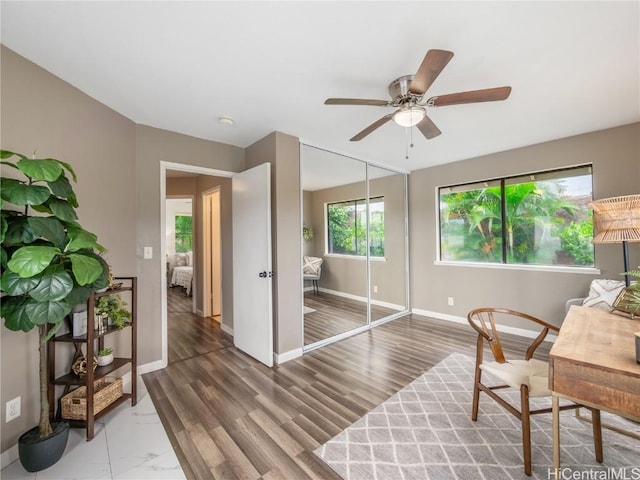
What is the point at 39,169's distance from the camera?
50.0 inches

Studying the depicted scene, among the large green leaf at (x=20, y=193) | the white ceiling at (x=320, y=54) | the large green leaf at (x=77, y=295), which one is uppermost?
the white ceiling at (x=320, y=54)

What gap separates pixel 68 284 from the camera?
4.27 feet

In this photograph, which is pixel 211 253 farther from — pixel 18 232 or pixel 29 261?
pixel 29 261

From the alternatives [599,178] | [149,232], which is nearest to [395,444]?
[149,232]

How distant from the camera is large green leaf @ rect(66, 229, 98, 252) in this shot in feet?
4.49

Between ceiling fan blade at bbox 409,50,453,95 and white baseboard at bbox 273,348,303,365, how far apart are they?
2630mm

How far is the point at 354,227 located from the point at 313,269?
0.93m

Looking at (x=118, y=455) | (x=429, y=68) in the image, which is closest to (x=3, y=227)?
(x=118, y=455)

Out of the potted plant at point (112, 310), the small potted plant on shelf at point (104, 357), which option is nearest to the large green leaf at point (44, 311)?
the potted plant at point (112, 310)

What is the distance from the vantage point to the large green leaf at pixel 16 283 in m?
1.21

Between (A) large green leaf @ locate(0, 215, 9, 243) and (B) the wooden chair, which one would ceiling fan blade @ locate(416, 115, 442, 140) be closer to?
(B) the wooden chair

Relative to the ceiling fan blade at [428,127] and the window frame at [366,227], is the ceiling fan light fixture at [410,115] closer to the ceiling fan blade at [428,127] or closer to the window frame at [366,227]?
the ceiling fan blade at [428,127]

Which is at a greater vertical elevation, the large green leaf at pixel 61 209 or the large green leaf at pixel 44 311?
the large green leaf at pixel 61 209

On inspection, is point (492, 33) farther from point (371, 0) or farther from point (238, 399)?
point (238, 399)
